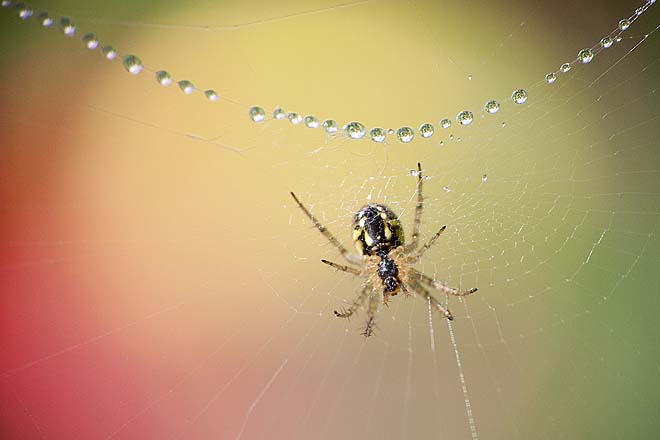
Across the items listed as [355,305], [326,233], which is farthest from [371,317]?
[326,233]

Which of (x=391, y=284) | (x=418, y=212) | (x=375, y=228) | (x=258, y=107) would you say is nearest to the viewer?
(x=258, y=107)

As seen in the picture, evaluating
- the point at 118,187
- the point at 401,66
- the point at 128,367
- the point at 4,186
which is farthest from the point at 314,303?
the point at 4,186

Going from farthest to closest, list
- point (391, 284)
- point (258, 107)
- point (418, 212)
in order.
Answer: point (391, 284), point (418, 212), point (258, 107)

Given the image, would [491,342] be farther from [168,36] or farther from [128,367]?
[168,36]

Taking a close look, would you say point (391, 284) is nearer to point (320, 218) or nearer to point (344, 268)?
point (344, 268)

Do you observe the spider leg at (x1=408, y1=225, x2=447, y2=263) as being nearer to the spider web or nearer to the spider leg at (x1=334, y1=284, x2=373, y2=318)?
the spider web

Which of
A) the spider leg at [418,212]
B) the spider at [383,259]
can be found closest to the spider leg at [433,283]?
the spider at [383,259]
